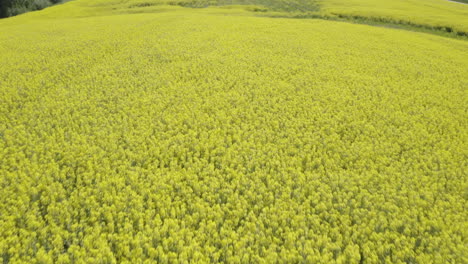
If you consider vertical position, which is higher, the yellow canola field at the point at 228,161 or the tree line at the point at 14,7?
the tree line at the point at 14,7

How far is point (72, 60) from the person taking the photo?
1441 centimetres

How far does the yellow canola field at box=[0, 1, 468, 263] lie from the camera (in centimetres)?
493

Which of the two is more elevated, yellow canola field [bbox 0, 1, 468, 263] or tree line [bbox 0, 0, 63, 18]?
tree line [bbox 0, 0, 63, 18]

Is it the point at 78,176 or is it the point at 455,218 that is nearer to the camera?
the point at 455,218

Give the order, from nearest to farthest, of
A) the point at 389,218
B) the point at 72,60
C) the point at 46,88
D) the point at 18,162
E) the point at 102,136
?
the point at 389,218 < the point at 18,162 < the point at 102,136 < the point at 46,88 < the point at 72,60

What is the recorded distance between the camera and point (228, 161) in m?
7.07

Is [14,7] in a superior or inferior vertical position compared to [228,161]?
superior

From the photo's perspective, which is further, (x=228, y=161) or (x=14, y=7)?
(x=14, y=7)

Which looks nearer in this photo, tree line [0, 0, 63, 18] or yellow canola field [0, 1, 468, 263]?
yellow canola field [0, 1, 468, 263]

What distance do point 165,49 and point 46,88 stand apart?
6.56m

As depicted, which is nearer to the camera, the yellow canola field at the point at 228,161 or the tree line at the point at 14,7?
the yellow canola field at the point at 228,161

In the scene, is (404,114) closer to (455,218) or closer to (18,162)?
(455,218)

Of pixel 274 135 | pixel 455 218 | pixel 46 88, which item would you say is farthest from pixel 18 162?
pixel 455 218

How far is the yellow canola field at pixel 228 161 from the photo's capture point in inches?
194
